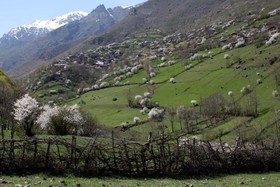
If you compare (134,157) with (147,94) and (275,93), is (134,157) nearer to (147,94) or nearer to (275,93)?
(275,93)

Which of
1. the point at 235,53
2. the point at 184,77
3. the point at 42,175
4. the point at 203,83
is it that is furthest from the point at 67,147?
the point at 235,53

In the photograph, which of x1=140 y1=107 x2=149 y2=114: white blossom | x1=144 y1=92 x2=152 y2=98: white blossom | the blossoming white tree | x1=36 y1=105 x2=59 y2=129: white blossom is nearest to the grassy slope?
x1=140 y1=107 x2=149 y2=114: white blossom

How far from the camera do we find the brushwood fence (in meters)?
29.4

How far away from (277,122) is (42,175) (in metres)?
83.8

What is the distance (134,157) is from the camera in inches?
1297

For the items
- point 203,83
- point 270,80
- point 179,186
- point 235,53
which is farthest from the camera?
point 235,53

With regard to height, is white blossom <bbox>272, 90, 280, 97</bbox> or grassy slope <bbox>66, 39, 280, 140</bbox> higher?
grassy slope <bbox>66, 39, 280, 140</bbox>

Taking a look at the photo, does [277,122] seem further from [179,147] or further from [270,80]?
[179,147]

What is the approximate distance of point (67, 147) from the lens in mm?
30922

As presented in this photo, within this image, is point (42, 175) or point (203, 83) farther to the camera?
point (203, 83)

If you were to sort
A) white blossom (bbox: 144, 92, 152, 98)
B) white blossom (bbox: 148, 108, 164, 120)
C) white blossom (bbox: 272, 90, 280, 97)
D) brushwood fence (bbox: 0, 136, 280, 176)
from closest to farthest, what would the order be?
brushwood fence (bbox: 0, 136, 280, 176) < white blossom (bbox: 272, 90, 280, 97) < white blossom (bbox: 148, 108, 164, 120) < white blossom (bbox: 144, 92, 152, 98)

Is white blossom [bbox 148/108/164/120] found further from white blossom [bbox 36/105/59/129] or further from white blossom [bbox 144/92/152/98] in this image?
white blossom [bbox 36/105/59/129]

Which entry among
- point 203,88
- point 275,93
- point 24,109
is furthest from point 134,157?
point 203,88

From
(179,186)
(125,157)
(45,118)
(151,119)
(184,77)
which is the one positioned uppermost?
(184,77)
